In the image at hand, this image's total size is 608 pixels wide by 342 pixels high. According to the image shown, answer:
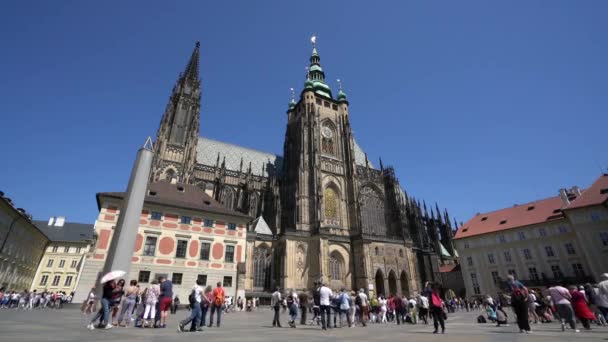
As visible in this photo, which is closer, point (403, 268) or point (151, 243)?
point (151, 243)

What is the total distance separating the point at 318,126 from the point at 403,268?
71.9 ft

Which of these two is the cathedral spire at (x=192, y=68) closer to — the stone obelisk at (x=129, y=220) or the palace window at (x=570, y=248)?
the stone obelisk at (x=129, y=220)

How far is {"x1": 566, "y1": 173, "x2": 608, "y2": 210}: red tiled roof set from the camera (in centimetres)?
2834

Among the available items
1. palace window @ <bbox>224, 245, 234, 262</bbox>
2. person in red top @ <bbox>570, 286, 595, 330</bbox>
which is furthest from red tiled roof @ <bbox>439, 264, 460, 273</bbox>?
person in red top @ <bbox>570, 286, 595, 330</bbox>

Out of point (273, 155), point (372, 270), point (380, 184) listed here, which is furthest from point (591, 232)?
point (273, 155)

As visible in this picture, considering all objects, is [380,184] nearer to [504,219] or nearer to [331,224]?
[331,224]

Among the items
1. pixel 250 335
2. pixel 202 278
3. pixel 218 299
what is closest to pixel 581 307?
pixel 250 335

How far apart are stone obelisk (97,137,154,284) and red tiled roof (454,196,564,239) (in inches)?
1489

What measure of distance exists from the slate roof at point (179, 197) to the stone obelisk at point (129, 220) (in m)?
12.8

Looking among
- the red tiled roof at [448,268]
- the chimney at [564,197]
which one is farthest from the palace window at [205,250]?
the chimney at [564,197]

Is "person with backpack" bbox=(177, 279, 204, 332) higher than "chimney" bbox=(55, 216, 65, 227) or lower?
lower

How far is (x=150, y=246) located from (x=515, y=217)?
38.7 metres

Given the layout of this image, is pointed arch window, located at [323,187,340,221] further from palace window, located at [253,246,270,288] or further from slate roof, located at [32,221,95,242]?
slate roof, located at [32,221,95,242]

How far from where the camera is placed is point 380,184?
149 ft
